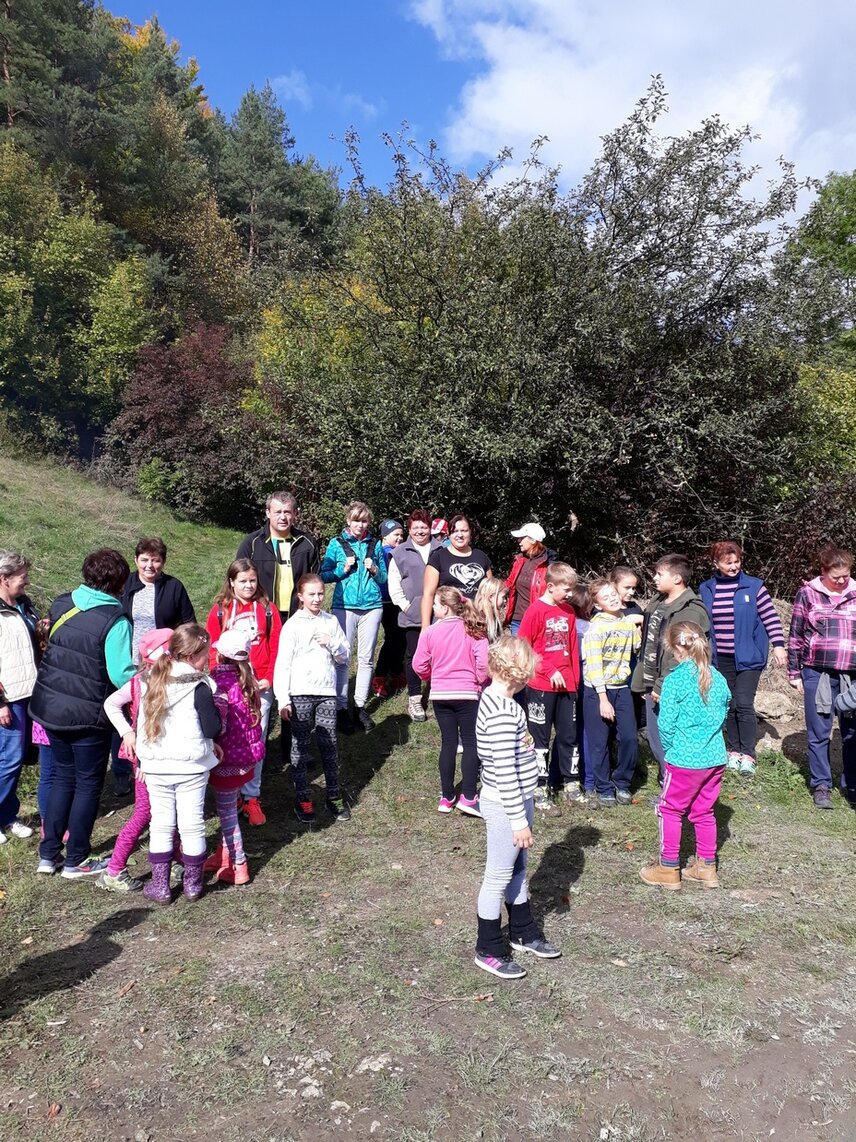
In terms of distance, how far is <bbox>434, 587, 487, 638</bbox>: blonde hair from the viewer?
574 cm

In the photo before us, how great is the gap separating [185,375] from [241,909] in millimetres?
21171

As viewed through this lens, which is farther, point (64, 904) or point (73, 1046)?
point (64, 904)

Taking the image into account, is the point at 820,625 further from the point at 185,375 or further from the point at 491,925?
the point at 185,375

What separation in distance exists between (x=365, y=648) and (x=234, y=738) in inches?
118

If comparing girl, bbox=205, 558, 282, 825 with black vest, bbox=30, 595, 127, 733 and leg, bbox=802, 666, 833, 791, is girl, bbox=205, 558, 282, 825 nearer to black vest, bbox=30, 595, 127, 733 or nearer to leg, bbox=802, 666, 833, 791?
black vest, bbox=30, 595, 127, 733

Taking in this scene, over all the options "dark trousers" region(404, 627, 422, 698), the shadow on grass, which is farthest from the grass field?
"dark trousers" region(404, 627, 422, 698)

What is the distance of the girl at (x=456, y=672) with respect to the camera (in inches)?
224

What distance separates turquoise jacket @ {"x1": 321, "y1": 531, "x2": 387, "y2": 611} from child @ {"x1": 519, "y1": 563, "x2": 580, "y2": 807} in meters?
1.92

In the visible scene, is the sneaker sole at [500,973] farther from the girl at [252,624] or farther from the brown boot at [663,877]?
the girl at [252,624]

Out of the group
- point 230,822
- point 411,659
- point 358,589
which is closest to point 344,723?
point 411,659

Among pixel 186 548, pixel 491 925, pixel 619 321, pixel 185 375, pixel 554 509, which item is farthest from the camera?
pixel 185 375

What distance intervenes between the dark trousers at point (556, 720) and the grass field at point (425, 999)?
2.29ft

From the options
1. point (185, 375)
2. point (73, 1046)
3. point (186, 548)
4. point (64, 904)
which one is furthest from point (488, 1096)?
point (185, 375)

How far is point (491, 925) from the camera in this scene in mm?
3902
